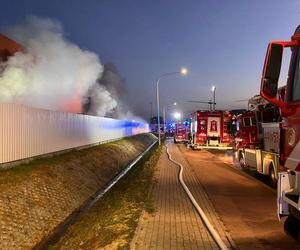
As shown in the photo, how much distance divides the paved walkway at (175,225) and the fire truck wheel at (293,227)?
5.11 feet

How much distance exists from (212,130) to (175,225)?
2621 centimetres

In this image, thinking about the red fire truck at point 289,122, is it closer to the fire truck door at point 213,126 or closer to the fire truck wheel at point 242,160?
the fire truck wheel at point 242,160

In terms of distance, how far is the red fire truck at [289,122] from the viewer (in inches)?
202

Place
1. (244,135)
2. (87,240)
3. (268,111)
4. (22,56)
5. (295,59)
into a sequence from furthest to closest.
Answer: (22,56) → (244,135) → (268,111) → (87,240) → (295,59)

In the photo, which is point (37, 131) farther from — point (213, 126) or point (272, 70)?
point (213, 126)

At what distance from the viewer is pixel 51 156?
21281 millimetres

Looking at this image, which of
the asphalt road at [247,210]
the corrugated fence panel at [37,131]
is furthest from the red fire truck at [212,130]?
the asphalt road at [247,210]

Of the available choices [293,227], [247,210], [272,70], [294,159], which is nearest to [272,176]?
[247,210]

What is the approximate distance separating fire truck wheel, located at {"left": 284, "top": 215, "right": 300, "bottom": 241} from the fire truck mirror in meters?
1.82

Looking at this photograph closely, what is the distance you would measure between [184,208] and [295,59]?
223 inches

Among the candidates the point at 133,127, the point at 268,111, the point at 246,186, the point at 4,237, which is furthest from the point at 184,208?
the point at 133,127

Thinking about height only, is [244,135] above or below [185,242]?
above

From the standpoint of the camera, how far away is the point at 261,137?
16984 mm

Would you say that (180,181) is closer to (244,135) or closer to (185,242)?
(244,135)
